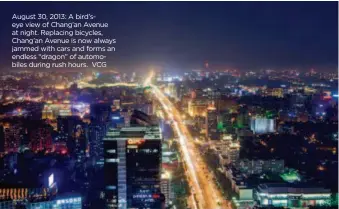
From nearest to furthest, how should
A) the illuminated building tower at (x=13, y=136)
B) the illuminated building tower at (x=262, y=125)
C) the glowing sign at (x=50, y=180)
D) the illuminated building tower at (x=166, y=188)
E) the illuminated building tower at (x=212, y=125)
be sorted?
1. the illuminated building tower at (x=166, y=188)
2. the glowing sign at (x=50, y=180)
3. the illuminated building tower at (x=13, y=136)
4. the illuminated building tower at (x=212, y=125)
5. the illuminated building tower at (x=262, y=125)

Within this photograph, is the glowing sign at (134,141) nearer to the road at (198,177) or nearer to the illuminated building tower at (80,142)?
the road at (198,177)

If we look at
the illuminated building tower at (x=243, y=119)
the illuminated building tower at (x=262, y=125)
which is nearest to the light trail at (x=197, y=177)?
the illuminated building tower at (x=243, y=119)

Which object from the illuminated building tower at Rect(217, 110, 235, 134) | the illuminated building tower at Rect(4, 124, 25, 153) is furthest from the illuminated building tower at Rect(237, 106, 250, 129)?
the illuminated building tower at Rect(4, 124, 25, 153)

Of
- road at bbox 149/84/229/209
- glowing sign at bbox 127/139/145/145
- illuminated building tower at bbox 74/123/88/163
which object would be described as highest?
glowing sign at bbox 127/139/145/145

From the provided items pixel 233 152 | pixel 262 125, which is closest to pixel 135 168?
pixel 233 152

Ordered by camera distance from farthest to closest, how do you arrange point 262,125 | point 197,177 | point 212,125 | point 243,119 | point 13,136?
point 243,119, point 262,125, point 212,125, point 13,136, point 197,177

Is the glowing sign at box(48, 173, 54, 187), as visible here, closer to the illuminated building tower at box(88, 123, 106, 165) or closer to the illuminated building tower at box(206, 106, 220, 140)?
the illuminated building tower at box(88, 123, 106, 165)

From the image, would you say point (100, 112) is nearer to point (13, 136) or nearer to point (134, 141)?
point (13, 136)
